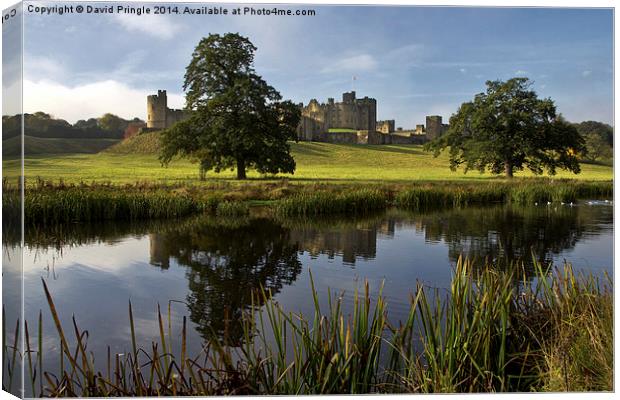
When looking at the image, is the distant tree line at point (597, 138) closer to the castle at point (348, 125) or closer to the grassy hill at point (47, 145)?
the grassy hill at point (47, 145)

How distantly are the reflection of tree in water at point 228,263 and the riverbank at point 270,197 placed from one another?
3.35 ft

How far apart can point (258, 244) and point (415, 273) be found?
3012 millimetres

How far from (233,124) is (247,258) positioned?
329cm

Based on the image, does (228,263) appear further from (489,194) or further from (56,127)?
(489,194)

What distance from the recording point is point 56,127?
19.3 ft

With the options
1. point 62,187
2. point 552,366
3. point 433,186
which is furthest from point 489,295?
point 433,186

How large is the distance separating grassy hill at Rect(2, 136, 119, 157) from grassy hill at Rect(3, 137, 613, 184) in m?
0.45

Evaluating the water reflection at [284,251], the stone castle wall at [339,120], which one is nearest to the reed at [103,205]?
the water reflection at [284,251]

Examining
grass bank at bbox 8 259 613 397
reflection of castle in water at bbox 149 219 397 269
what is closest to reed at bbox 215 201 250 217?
reflection of castle in water at bbox 149 219 397 269

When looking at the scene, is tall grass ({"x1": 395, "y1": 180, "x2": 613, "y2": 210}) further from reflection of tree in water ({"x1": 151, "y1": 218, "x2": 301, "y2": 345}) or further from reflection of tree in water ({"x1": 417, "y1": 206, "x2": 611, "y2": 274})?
reflection of tree in water ({"x1": 151, "y1": 218, "x2": 301, "y2": 345})

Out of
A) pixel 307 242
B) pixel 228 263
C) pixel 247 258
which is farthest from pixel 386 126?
pixel 228 263

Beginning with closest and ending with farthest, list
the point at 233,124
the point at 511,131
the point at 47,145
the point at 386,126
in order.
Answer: the point at 47,145, the point at 511,131, the point at 233,124, the point at 386,126

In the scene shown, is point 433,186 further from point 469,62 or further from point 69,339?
point 69,339

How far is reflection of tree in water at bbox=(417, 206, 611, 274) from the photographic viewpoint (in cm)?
880
